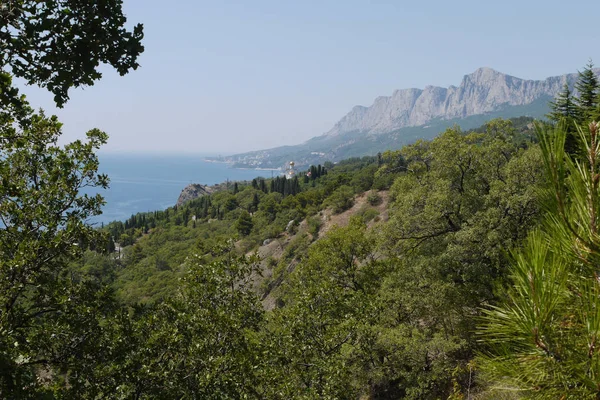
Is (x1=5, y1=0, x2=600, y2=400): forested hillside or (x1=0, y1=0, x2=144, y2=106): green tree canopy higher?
(x1=0, y1=0, x2=144, y2=106): green tree canopy

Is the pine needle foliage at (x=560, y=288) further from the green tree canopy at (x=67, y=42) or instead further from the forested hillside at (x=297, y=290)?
the green tree canopy at (x=67, y=42)

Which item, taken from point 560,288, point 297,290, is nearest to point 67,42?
point 560,288

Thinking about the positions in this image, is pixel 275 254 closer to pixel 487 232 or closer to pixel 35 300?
pixel 487 232

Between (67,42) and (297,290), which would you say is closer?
(67,42)

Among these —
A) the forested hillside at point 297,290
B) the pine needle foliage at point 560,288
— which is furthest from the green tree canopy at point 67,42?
the pine needle foliage at point 560,288

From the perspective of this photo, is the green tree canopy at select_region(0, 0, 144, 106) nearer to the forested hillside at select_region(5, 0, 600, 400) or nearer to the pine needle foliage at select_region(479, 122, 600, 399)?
the forested hillside at select_region(5, 0, 600, 400)

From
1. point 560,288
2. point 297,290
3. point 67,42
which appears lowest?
point 297,290

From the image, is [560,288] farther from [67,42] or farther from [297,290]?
[297,290]

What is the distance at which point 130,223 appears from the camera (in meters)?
139

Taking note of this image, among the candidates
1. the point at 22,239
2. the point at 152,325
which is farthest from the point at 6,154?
the point at 152,325

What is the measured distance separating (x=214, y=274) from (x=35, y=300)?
11.1 feet

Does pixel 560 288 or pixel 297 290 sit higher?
pixel 560 288

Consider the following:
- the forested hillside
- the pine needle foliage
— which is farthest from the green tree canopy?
the pine needle foliage

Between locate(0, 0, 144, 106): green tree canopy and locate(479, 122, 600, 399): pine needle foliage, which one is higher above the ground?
locate(0, 0, 144, 106): green tree canopy
